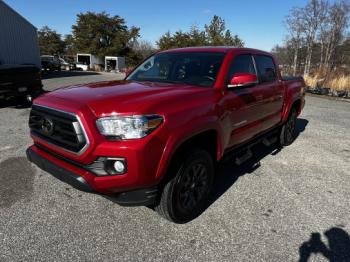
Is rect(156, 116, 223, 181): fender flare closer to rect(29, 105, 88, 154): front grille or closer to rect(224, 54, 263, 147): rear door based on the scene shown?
rect(224, 54, 263, 147): rear door

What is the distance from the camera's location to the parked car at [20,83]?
8984 millimetres

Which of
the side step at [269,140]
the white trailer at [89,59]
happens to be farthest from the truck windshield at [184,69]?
the white trailer at [89,59]

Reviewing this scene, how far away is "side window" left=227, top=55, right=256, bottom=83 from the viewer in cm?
373

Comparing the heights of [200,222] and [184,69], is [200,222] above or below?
Result: below

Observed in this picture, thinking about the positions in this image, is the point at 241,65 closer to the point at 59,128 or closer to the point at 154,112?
the point at 154,112

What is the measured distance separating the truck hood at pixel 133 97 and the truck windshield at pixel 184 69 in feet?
0.97

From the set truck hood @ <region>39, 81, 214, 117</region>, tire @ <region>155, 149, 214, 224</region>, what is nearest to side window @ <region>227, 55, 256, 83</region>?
truck hood @ <region>39, 81, 214, 117</region>

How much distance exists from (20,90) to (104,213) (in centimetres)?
767

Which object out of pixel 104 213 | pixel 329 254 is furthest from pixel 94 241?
pixel 329 254

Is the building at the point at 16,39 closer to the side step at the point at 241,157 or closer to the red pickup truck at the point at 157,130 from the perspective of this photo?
the red pickup truck at the point at 157,130

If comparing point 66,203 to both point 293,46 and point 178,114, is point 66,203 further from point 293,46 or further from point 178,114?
point 293,46

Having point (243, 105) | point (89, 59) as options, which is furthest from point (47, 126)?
point (89, 59)

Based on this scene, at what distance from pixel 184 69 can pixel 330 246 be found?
254 cm

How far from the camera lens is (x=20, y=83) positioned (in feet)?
30.7
